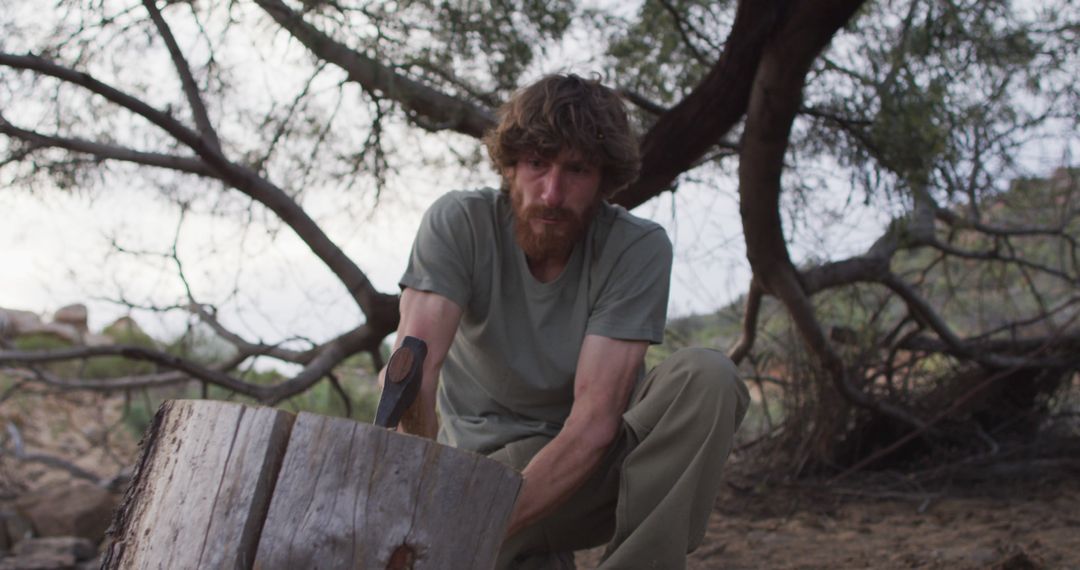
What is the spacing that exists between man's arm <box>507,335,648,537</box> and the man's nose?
0.33 metres

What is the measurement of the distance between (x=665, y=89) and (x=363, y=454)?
3807 millimetres

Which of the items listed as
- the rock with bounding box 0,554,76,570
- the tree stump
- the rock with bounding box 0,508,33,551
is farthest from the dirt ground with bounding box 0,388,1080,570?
the tree stump

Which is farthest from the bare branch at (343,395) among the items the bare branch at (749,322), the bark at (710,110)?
the bare branch at (749,322)

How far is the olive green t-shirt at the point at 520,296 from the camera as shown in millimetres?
2498

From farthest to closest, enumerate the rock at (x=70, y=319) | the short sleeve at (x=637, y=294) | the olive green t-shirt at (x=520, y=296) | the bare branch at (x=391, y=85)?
the rock at (x=70, y=319) → the bare branch at (x=391, y=85) → the olive green t-shirt at (x=520, y=296) → the short sleeve at (x=637, y=294)

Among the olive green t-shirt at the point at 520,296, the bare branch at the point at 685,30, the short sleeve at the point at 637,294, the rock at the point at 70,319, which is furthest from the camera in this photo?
the rock at the point at 70,319

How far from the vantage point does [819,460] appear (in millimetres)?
5434

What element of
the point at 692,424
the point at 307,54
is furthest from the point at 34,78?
the point at 692,424

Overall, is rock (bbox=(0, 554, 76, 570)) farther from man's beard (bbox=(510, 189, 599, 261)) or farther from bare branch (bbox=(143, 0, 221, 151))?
man's beard (bbox=(510, 189, 599, 261))

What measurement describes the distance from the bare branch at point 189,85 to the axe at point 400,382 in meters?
2.22

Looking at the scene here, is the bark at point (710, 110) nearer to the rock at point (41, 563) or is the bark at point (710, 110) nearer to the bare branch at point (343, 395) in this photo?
the bare branch at point (343, 395)

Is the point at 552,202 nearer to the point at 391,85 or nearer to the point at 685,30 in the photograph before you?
the point at 391,85

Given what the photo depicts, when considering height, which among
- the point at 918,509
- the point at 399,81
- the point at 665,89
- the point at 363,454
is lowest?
the point at 363,454

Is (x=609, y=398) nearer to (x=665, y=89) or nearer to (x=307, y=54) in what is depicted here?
(x=307, y=54)
